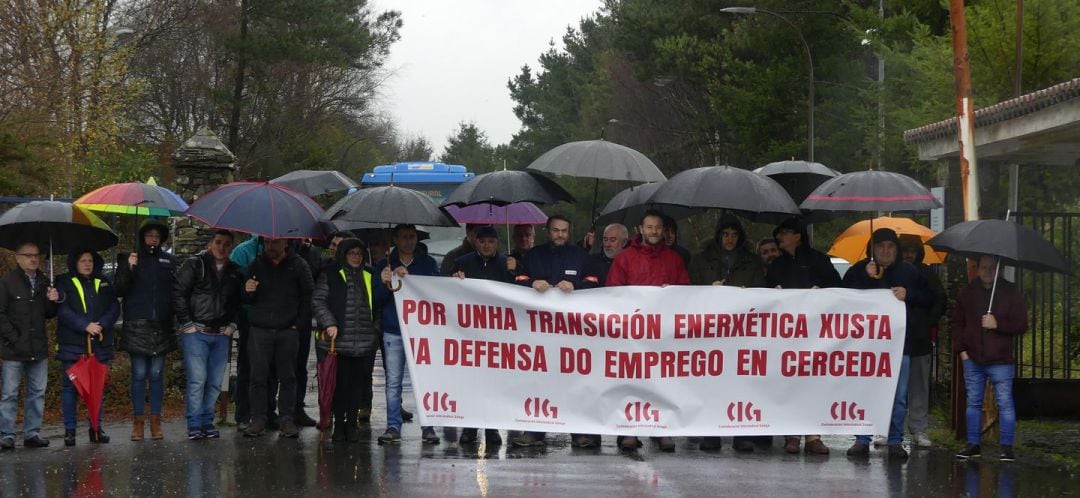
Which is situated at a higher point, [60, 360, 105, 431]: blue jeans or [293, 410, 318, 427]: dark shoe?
[60, 360, 105, 431]: blue jeans

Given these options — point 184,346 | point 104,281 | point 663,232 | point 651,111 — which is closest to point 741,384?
point 663,232

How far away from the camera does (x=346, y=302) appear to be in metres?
10.5

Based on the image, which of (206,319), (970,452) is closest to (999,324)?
(970,452)

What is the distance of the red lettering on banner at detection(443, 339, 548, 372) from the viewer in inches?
405

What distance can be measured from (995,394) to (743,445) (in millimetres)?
1924

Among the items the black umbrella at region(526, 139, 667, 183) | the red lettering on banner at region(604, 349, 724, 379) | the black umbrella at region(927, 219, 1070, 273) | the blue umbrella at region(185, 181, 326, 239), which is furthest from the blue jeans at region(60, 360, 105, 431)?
the black umbrella at region(927, 219, 1070, 273)

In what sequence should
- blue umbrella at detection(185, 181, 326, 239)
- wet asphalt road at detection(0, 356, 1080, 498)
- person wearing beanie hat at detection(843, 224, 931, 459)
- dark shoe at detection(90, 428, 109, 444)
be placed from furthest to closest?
dark shoe at detection(90, 428, 109, 444), person wearing beanie hat at detection(843, 224, 931, 459), blue umbrella at detection(185, 181, 326, 239), wet asphalt road at detection(0, 356, 1080, 498)

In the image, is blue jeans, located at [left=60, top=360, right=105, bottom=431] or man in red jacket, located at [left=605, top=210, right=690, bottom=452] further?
blue jeans, located at [left=60, top=360, right=105, bottom=431]

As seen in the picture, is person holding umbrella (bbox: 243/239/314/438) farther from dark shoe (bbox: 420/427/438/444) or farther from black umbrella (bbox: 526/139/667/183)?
black umbrella (bbox: 526/139/667/183)

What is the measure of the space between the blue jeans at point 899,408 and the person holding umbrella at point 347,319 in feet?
12.8

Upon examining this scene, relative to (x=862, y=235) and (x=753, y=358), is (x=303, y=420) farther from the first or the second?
(x=862, y=235)

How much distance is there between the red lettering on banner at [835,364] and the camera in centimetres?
Result: 1026

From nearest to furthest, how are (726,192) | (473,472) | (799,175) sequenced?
1. (473,472)
2. (726,192)
3. (799,175)

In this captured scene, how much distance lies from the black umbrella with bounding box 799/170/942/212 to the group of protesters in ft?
0.99
